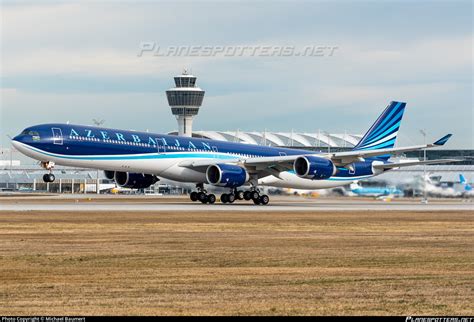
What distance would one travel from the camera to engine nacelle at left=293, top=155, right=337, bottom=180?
68688mm

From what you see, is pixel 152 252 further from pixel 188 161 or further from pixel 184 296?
pixel 188 161

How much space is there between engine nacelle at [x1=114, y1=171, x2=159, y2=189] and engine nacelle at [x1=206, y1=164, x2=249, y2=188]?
5.98 m

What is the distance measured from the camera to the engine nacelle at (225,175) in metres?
68.9

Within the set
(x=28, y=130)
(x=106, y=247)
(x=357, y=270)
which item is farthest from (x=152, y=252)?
(x=28, y=130)

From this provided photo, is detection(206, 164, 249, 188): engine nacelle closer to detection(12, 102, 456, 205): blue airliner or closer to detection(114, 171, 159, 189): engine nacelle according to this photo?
detection(12, 102, 456, 205): blue airliner

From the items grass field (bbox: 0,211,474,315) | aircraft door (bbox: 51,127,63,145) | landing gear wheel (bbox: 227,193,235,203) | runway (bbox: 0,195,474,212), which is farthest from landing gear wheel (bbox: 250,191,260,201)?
grass field (bbox: 0,211,474,315)

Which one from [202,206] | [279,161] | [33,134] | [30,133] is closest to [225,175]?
[202,206]

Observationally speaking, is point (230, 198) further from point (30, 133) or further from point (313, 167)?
point (30, 133)

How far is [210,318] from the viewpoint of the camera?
52.8ft

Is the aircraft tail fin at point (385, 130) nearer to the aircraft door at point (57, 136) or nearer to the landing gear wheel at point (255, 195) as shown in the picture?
the landing gear wheel at point (255, 195)

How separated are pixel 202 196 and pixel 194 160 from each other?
419 cm

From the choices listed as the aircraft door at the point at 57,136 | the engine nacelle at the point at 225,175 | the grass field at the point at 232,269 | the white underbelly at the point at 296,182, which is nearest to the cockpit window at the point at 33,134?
the aircraft door at the point at 57,136

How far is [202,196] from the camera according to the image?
73750 mm

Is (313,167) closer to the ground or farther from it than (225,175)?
farther from it
